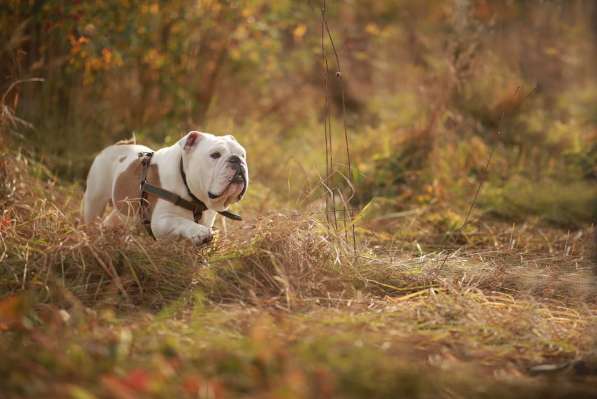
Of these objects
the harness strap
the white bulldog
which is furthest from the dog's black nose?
the harness strap

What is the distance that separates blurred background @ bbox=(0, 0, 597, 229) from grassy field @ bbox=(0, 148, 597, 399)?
829mm

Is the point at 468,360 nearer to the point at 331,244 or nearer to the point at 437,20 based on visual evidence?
the point at 331,244

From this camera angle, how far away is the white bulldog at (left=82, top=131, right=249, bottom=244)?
4.16m

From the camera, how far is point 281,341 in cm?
307

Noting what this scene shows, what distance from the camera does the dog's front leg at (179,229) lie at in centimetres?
413

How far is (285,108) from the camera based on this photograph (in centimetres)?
1050

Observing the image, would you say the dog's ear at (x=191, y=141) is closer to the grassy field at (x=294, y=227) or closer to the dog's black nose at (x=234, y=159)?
the dog's black nose at (x=234, y=159)

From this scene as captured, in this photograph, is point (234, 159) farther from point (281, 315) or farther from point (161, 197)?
point (281, 315)

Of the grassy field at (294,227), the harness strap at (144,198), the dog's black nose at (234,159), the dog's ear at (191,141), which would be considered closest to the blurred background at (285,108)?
the grassy field at (294,227)

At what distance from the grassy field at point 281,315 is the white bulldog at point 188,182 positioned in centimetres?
14

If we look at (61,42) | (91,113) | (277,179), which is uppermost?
(61,42)

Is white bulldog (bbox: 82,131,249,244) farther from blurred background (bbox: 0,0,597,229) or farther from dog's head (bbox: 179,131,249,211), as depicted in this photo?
blurred background (bbox: 0,0,597,229)

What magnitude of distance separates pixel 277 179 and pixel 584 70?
9643mm

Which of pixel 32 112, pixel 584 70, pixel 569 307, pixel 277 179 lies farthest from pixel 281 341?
pixel 584 70
